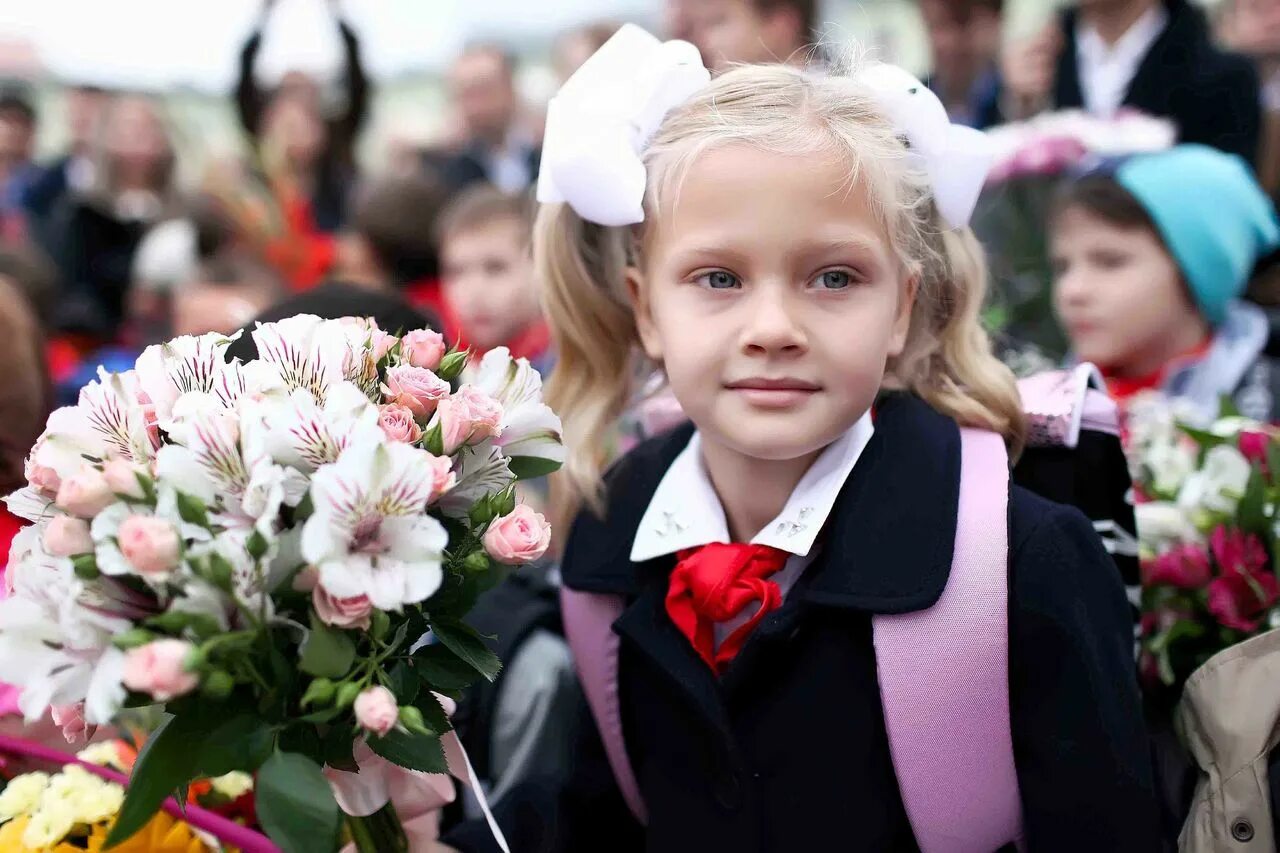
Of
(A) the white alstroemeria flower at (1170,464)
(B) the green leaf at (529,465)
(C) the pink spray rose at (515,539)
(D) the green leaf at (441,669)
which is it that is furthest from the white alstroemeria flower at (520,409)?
(A) the white alstroemeria flower at (1170,464)

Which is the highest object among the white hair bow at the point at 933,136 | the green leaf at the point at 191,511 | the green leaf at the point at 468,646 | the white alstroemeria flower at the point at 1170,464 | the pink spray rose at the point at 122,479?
the white hair bow at the point at 933,136

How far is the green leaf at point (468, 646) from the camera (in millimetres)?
1321

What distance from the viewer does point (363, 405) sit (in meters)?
1.24

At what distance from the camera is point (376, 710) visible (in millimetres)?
1171

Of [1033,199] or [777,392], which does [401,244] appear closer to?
[1033,199]

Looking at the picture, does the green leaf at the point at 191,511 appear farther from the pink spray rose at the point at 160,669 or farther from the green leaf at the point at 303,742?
the green leaf at the point at 303,742

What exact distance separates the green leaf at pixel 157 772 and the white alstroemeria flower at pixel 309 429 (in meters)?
0.28

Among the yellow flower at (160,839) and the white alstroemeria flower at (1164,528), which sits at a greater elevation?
the white alstroemeria flower at (1164,528)

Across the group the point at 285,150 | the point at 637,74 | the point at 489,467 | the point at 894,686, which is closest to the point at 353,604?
the point at 489,467

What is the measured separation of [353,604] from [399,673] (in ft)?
0.53

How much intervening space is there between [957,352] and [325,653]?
0.99 metres

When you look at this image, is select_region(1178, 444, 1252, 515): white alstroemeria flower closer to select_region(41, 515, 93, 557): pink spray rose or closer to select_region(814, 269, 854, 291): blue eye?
select_region(814, 269, 854, 291): blue eye

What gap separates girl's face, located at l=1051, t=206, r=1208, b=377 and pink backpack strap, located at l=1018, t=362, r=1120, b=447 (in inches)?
43.6

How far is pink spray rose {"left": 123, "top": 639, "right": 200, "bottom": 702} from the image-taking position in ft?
3.62
